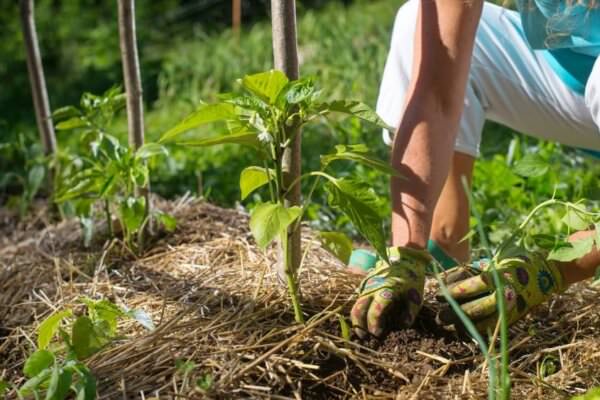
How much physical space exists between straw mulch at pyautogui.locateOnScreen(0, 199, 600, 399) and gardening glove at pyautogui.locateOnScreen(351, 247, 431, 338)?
1.4 inches

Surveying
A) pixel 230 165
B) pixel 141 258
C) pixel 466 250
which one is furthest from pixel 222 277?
pixel 230 165

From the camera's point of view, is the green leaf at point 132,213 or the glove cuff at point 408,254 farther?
the green leaf at point 132,213

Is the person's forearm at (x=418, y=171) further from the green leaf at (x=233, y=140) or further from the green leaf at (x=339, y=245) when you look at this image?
the green leaf at (x=233, y=140)

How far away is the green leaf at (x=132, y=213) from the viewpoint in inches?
96.2

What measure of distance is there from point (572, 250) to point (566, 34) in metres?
0.62

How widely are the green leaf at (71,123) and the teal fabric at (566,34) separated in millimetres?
1122

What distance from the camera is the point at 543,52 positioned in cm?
242

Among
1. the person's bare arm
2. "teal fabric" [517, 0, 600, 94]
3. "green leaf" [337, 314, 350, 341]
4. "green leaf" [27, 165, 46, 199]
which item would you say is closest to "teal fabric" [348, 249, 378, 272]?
the person's bare arm

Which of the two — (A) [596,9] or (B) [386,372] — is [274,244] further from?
(A) [596,9]

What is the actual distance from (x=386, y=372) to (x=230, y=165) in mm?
2105

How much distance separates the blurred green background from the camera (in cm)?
327

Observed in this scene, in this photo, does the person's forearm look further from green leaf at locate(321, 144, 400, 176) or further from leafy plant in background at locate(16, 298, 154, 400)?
leafy plant in background at locate(16, 298, 154, 400)

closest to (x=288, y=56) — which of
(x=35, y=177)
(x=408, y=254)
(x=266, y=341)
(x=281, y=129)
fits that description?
(x=281, y=129)

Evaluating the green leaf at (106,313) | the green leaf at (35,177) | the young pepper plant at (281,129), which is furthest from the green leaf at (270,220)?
the green leaf at (35,177)
